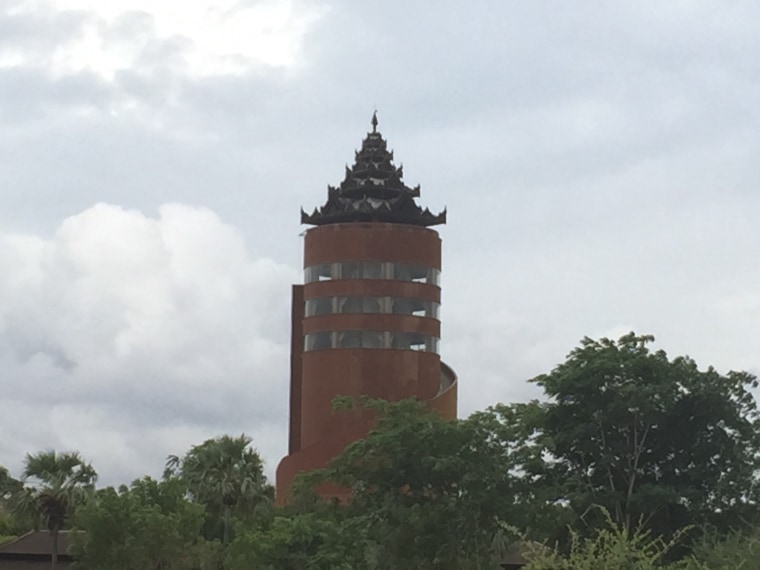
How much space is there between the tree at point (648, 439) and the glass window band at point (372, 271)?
93.4ft

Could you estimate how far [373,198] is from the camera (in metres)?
90.4

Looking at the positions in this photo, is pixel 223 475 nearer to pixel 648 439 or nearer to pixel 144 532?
pixel 144 532

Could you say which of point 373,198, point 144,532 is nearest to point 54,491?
point 144,532

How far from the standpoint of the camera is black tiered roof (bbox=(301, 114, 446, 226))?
8956 cm

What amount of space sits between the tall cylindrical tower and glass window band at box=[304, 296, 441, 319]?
0.06 meters

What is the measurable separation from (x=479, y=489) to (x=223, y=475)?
21650mm

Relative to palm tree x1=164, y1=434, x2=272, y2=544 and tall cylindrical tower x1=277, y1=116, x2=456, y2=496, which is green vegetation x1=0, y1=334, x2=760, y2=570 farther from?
tall cylindrical tower x1=277, y1=116, x2=456, y2=496

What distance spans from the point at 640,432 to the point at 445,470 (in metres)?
12.8

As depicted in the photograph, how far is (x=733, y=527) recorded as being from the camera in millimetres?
57719

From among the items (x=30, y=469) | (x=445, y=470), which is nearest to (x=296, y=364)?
(x=30, y=469)

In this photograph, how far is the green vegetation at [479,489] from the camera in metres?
50.7

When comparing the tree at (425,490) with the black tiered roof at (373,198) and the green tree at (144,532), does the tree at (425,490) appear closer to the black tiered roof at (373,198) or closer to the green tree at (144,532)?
the green tree at (144,532)

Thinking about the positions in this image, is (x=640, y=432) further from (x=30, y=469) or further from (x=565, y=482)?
(x=30, y=469)

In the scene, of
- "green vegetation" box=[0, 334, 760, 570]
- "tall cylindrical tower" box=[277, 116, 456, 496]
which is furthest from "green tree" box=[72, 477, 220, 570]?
"tall cylindrical tower" box=[277, 116, 456, 496]
